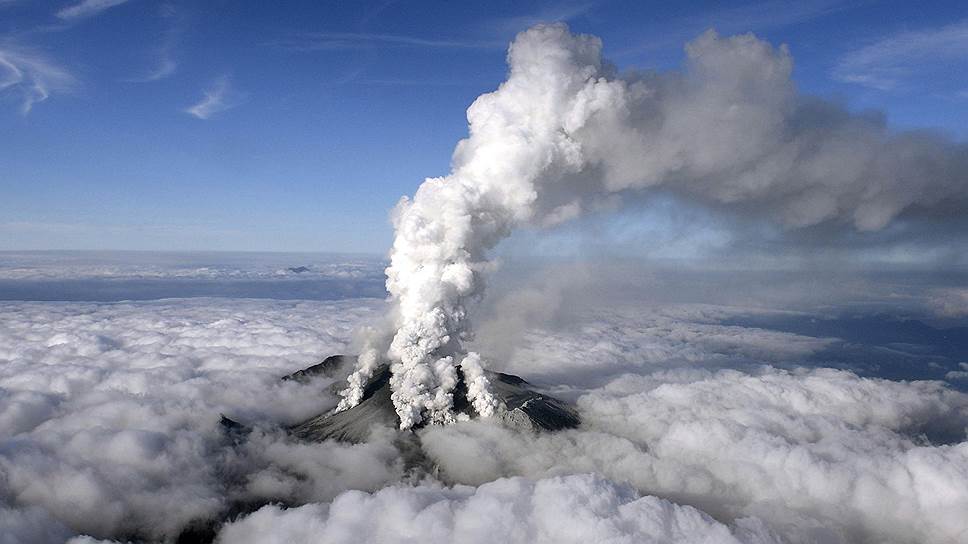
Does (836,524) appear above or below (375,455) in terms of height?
below

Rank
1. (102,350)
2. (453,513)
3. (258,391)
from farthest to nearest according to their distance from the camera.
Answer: (102,350)
(258,391)
(453,513)

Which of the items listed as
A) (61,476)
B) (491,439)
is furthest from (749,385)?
(61,476)

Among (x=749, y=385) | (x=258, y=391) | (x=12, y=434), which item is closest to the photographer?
(x=12, y=434)

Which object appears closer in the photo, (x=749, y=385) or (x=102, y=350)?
(x=749, y=385)

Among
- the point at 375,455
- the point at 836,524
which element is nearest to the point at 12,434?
the point at 375,455

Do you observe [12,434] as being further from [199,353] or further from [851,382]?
[851,382]

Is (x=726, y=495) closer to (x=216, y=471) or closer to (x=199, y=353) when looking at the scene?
(x=216, y=471)
